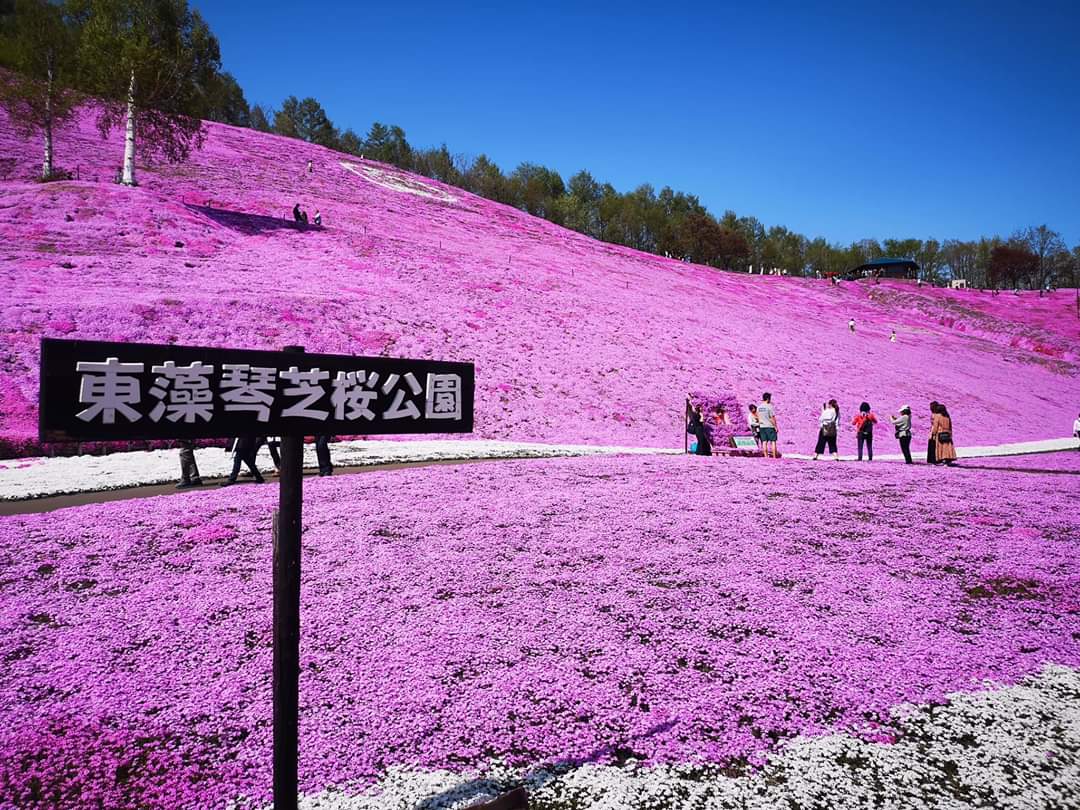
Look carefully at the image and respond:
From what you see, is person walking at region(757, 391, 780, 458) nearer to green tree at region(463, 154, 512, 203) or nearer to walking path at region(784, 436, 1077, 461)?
walking path at region(784, 436, 1077, 461)

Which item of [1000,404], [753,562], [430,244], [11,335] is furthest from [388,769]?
[1000,404]

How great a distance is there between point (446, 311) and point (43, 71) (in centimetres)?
3298

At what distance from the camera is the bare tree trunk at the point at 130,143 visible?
1211 inches

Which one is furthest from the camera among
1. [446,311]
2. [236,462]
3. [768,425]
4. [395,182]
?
[395,182]

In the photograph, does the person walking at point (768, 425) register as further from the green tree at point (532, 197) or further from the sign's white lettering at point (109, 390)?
the green tree at point (532, 197)

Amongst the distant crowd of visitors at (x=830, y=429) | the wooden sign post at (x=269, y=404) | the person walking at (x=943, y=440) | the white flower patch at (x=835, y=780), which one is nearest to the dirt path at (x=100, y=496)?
the white flower patch at (x=835, y=780)

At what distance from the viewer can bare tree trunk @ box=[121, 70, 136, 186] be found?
30.8m

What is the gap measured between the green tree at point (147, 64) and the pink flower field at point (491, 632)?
34006mm

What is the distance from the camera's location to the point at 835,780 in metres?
3.47

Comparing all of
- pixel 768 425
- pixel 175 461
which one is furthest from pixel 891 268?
pixel 175 461

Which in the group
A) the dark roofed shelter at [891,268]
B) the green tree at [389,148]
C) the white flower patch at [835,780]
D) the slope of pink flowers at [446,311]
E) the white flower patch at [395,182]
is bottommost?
the white flower patch at [835,780]

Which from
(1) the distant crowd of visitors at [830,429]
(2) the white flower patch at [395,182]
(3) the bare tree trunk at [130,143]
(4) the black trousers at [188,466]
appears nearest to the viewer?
(4) the black trousers at [188,466]

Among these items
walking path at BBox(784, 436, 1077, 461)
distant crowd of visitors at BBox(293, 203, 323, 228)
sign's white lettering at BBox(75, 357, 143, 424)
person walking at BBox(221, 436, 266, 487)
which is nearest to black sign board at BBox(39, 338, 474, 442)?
sign's white lettering at BBox(75, 357, 143, 424)

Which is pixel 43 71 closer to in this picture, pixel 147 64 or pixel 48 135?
pixel 48 135
